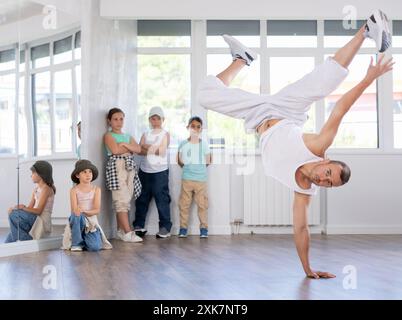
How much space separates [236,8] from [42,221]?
261 cm

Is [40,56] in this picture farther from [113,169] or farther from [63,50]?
[113,169]

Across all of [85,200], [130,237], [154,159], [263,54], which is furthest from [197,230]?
[263,54]

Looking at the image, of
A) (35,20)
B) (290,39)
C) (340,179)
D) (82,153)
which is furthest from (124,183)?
(340,179)

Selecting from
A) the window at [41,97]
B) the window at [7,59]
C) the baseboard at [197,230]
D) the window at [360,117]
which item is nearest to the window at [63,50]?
the window at [41,97]

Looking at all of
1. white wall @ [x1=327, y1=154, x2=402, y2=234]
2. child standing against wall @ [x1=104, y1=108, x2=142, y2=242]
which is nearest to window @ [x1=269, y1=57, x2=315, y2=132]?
white wall @ [x1=327, y1=154, x2=402, y2=234]

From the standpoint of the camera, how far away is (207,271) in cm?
436

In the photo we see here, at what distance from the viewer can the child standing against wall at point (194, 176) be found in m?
6.76

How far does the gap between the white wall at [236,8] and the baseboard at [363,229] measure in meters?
2.12

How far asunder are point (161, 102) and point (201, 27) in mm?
870

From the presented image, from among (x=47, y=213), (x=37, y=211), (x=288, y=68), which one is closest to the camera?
(x=37, y=211)

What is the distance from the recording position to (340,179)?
364 cm

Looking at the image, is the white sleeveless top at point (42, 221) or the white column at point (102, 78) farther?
the white column at point (102, 78)

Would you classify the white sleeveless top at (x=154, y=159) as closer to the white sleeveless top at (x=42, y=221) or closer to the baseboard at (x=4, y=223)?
the white sleeveless top at (x=42, y=221)
